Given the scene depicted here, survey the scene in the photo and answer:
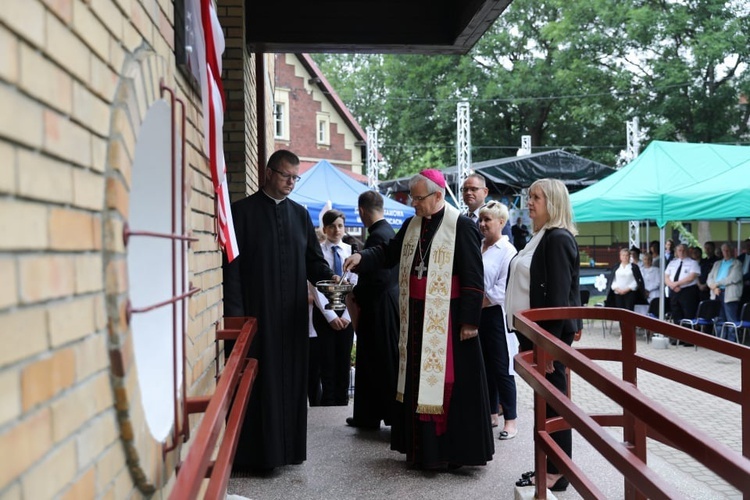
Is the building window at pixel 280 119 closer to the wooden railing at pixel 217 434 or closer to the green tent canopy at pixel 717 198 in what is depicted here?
the green tent canopy at pixel 717 198

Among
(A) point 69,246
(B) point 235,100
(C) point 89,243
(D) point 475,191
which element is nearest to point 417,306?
(D) point 475,191

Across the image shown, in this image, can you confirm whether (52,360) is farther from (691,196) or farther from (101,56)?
(691,196)

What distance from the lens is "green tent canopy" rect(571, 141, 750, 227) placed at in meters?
11.2

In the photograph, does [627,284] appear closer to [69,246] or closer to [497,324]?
[497,324]

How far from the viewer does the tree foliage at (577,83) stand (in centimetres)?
2836

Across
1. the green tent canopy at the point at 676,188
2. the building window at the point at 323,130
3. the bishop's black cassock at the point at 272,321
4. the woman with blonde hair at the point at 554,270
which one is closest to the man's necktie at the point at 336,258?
the bishop's black cassock at the point at 272,321

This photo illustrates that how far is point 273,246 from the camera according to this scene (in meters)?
4.99

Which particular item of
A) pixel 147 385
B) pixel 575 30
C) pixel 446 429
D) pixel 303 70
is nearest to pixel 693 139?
pixel 575 30

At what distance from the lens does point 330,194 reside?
518 inches

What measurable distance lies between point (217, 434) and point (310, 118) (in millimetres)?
32565

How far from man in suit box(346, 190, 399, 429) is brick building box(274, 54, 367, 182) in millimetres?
25732

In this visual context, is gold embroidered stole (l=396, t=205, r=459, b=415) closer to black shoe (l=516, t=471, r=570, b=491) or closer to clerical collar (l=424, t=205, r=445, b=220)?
clerical collar (l=424, t=205, r=445, b=220)

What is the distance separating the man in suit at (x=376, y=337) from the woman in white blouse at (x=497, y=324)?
0.74 meters

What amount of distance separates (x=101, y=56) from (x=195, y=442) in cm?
90
